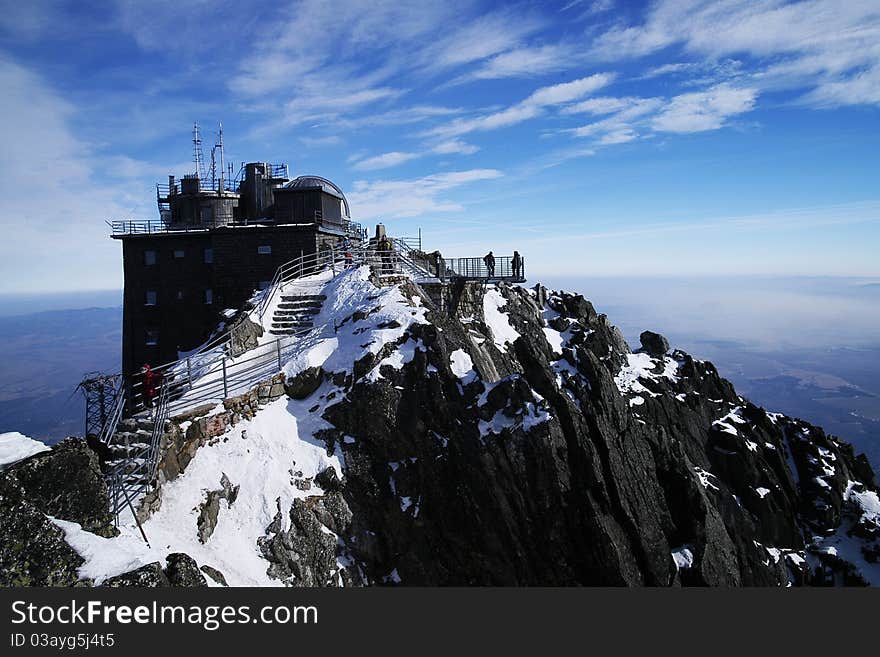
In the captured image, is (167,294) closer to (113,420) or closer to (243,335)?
(243,335)

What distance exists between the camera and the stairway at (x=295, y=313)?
26.1 metres

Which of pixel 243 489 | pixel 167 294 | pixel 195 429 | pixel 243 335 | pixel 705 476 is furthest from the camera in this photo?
pixel 167 294

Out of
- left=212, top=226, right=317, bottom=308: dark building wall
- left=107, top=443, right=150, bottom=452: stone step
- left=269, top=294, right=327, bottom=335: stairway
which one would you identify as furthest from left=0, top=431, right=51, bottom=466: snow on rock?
left=212, top=226, right=317, bottom=308: dark building wall

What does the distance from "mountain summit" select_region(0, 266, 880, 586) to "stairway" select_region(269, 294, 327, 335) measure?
0.34m

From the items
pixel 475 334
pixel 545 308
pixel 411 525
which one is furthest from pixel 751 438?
pixel 411 525

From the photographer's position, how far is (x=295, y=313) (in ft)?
89.2

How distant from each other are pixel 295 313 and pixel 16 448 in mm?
16875

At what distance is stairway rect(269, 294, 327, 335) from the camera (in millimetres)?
26083

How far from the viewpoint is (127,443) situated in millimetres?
16281

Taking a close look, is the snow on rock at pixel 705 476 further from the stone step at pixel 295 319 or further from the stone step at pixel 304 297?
the stone step at pixel 295 319

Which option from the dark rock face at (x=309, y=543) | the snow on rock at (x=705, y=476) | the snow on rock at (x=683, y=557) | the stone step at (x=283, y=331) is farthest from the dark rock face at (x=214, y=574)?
the snow on rock at (x=705, y=476)

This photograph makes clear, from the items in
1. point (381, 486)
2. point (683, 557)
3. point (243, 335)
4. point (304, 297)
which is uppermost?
point (304, 297)

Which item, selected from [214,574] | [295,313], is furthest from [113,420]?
[295,313]

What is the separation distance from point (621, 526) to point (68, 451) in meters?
18.9
